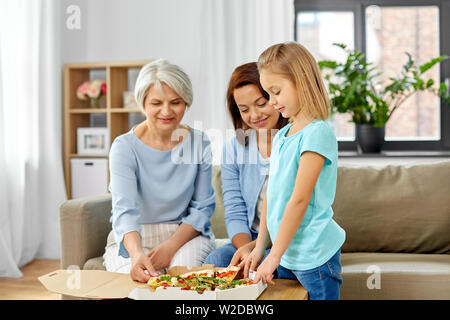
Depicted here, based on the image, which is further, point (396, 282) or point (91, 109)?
point (91, 109)

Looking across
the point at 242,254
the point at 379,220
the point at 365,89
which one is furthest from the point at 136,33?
the point at 242,254

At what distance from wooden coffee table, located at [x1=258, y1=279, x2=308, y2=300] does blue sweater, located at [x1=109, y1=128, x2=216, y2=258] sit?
1.50ft

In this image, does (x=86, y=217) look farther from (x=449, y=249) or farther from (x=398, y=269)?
(x=449, y=249)

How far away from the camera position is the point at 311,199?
121cm

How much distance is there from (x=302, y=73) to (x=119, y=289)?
643mm

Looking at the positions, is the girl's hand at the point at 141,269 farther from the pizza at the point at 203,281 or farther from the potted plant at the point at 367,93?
the potted plant at the point at 367,93

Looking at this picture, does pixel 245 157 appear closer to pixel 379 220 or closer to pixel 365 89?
pixel 379 220

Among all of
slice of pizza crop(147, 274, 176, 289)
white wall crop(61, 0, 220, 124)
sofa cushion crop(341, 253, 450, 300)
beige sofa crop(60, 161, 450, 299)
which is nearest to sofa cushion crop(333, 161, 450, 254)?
beige sofa crop(60, 161, 450, 299)

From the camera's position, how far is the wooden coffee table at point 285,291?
3.77 feet

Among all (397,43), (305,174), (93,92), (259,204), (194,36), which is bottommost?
(259,204)

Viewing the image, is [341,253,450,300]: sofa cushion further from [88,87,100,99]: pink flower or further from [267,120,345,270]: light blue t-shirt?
[88,87,100,99]: pink flower

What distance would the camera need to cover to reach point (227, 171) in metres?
1.69

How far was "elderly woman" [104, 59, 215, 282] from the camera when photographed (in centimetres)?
155
